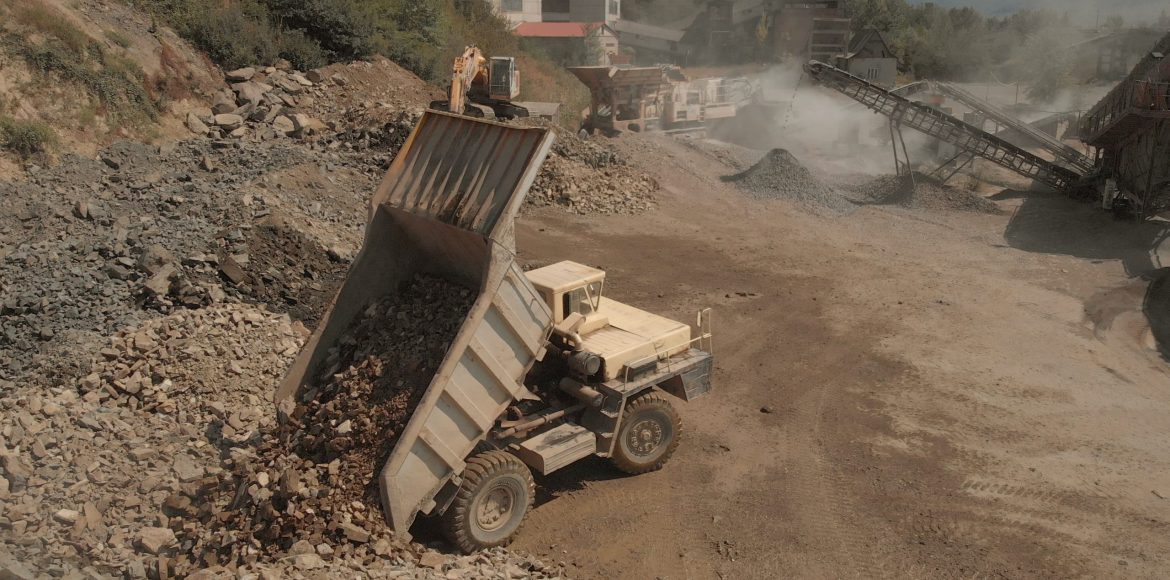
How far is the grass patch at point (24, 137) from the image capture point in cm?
1452

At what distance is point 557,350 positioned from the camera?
8.80m

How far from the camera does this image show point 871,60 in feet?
163

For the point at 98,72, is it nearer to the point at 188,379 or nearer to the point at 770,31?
the point at 188,379

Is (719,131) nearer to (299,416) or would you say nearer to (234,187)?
(234,187)

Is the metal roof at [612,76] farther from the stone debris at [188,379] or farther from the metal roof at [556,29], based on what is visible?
the metal roof at [556,29]

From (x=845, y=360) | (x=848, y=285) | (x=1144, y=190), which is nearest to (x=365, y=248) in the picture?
(x=845, y=360)

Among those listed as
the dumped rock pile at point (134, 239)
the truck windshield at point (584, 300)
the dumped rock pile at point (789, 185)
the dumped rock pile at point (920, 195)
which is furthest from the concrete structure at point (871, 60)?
the truck windshield at point (584, 300)

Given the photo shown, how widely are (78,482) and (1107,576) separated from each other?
9.37m


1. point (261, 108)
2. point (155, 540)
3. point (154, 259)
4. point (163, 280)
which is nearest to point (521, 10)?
point (261, 108)

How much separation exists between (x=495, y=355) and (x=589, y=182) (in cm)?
1384

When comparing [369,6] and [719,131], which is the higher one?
[369,6]

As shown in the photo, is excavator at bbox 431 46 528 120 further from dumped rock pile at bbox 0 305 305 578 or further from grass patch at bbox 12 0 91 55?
dumped rock pile at bbox 0 305 305 578

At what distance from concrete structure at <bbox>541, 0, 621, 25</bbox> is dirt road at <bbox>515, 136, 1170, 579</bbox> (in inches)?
1614

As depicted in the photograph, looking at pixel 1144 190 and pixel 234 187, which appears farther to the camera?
pixel 1144 190
